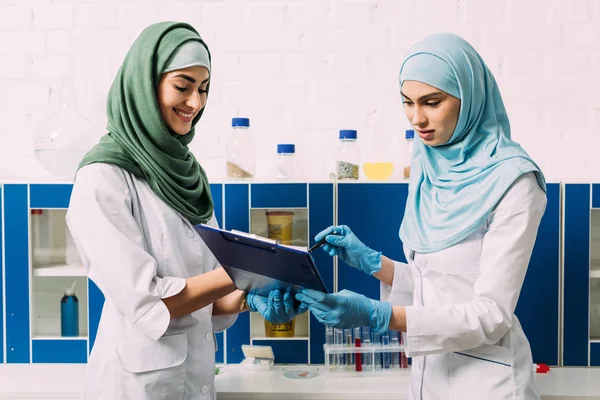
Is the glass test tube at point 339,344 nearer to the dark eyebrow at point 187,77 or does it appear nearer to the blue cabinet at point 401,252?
the blue cabinet at point 401,252

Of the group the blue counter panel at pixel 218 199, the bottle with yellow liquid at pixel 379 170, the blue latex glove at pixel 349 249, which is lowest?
the blue latex glove at pixel 349 249

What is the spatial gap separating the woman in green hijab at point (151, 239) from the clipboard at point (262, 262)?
0.23 feet

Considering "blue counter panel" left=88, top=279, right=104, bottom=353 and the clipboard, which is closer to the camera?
the clipboard

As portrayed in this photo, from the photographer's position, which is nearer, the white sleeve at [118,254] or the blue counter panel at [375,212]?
the white sleeve at [118,254]

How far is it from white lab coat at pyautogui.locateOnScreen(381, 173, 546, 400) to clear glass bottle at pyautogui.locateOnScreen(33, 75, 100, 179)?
1267mm

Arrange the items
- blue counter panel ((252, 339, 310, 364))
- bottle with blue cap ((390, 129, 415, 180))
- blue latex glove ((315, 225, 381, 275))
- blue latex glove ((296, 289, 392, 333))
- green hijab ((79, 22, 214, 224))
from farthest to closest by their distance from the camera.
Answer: bottle with blue cap ((390, 129, 415, 180)), blue counter panel ((252, 339, 310, 364)), blue latex glove ((315, 225, 381, 275)), green hijab ((79, 22, 214, 224)), blue latex glove ((296, 289, 392, 333))

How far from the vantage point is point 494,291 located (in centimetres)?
138

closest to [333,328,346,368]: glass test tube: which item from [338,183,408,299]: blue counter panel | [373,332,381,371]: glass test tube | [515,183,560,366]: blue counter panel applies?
[373,332,381,371]: glass test tube

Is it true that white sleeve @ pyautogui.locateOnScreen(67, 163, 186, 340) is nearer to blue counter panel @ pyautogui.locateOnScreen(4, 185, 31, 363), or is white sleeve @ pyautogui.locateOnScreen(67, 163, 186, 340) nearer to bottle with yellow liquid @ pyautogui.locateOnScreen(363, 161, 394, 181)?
blue counter panel @ pyautogui.locateOnScreen(4, 185, 31, 363)

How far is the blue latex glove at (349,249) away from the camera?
166cm

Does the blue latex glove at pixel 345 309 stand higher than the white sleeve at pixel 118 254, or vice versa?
the white sleeve at pixel 118 254

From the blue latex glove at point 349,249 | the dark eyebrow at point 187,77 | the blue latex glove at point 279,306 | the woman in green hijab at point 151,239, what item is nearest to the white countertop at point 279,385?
the woman in green hijab at point 151,239

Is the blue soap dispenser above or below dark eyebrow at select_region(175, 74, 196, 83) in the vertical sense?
below

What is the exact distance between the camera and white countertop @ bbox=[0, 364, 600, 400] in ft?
6.16
